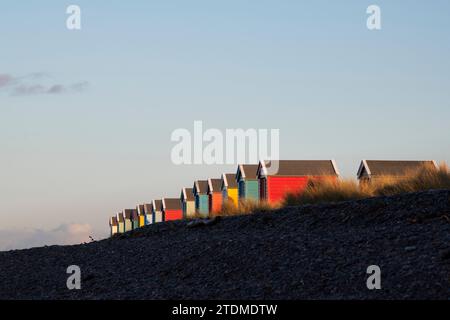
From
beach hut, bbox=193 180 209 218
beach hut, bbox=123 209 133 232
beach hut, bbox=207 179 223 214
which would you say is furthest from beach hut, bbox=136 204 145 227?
beach hut, bbox=207 179 223 214

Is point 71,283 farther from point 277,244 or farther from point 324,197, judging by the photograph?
point 324,197

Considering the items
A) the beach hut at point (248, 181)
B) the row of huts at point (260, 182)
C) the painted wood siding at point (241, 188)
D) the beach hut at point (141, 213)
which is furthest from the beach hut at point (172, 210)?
the beach hut at point (248, 181)

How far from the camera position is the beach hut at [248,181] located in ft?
141

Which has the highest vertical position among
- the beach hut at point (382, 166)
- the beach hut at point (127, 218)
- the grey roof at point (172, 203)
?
the beach hut at point (382, 166)

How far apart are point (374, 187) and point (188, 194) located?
3733 cm

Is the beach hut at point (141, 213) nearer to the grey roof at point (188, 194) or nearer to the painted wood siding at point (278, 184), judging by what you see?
the grey roof at point (188, 194)

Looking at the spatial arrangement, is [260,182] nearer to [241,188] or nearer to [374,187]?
[241,188]

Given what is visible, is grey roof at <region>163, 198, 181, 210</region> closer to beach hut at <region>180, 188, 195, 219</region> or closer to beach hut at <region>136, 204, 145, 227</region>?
beach hut at <region>180, 188, 195, 219</region>

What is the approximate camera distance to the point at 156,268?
11.9 m

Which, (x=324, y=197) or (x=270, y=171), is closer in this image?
(x=324, y=197)

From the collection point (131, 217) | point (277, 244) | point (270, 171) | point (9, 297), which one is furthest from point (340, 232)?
point (131, 217)

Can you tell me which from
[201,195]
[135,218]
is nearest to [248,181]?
[201,195]

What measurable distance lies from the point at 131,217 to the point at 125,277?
5829cm

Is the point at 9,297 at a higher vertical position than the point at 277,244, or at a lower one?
lower
